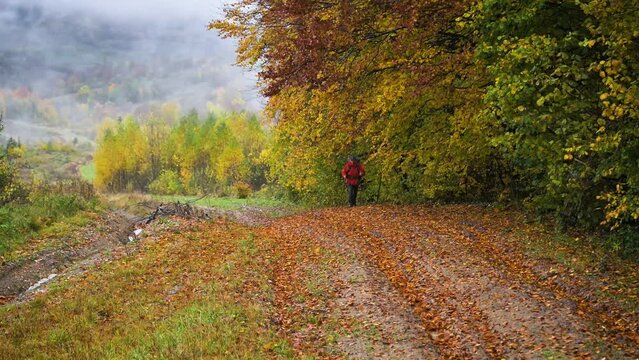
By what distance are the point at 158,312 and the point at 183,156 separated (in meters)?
71.3

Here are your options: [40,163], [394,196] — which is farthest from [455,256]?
[40,163]

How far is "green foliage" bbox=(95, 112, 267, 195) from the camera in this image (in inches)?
2840

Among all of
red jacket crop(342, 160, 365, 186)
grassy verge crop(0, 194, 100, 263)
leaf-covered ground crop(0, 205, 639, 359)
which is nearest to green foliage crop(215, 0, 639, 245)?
red jacket crop(342, 160, 365, 186)

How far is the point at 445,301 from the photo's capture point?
30.1ft

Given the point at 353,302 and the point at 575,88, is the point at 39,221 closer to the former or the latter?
the point at 353,302

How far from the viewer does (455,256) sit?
457 inches

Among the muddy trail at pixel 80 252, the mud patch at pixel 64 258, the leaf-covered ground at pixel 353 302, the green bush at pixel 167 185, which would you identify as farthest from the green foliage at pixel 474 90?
the green bush at pixel 167 185

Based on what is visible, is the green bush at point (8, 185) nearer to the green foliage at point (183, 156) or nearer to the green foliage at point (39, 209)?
the green foliage at point (39, 209)

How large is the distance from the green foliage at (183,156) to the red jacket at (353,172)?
4823 cm

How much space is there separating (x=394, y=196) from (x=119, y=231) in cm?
1124

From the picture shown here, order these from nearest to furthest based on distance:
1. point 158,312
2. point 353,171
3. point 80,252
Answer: point 158,312
point 80,252
point 353,171

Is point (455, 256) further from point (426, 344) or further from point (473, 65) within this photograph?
point (473, 65)

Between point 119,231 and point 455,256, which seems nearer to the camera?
point 455,256

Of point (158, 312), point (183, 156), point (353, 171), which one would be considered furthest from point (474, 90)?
point (183, 156)
